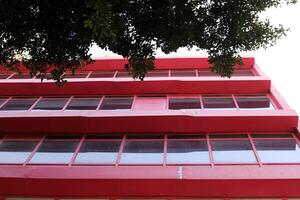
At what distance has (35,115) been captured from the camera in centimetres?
1509

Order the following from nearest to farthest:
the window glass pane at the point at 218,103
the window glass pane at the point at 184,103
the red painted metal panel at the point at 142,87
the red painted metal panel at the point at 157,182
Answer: the red painted metal panel at the point at 157,182, the window glass pane at the point at 218,103, the window glass pane at the point at 184,103, the red painted metal panel at the point at 142,87

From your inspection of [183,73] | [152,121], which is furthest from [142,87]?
[152,121]

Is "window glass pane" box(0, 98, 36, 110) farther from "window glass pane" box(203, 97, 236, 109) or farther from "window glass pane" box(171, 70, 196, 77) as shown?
"window glass pane" box(203, 97, 236, 109)

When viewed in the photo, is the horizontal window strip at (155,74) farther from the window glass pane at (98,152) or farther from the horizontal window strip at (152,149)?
the window glass pane at (98,152)

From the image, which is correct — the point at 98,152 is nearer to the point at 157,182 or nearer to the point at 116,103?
the point at 157,182

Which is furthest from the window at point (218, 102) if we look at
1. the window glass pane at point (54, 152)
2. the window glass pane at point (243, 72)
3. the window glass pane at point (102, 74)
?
the window glass pane at point (54, 152)

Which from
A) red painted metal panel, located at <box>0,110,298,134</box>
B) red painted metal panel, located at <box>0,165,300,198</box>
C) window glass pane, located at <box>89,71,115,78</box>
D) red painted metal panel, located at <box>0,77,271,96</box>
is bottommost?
red painted metal panel, located at <box>0,165,300,198</box>

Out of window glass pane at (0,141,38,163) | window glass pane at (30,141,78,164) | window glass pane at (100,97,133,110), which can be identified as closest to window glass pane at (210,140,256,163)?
window glass pane at (30,141,78,164)

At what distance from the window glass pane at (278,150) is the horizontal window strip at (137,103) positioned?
8.86 feet

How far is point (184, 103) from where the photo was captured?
681 inches

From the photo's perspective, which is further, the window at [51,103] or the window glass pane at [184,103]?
the window at [51,103]

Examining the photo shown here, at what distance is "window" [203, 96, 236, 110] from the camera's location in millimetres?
16797

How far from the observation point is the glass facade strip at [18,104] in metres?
17.5

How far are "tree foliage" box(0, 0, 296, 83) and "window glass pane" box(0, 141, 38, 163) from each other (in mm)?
4236
